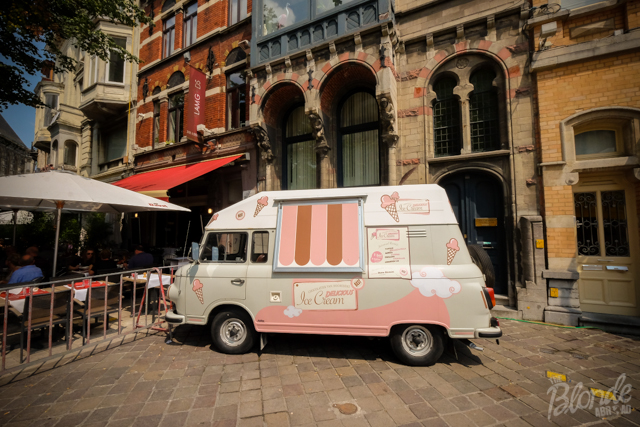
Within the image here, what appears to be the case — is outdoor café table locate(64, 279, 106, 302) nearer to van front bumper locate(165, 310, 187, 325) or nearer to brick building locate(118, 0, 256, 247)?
van front bumper locate(165, 310, 187, 325)

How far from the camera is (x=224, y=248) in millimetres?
4707

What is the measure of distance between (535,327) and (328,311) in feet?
15.3

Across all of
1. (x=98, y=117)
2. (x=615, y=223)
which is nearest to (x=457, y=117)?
(x=615, y=223)

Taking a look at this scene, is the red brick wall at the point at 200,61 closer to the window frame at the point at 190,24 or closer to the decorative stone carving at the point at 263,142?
the window frame at the point at 190,24

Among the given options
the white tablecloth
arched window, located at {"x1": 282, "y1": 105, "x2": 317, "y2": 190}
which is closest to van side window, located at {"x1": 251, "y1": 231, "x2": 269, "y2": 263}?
the white tablecloth

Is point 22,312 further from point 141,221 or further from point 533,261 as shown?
point 141,221

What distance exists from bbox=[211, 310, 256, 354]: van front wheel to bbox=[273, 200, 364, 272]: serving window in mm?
1097

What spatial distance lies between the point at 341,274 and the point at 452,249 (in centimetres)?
170

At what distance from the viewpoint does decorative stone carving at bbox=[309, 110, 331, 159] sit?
8.41 m

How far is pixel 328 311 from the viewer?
4180 millimetres

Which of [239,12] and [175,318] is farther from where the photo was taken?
[239,12]

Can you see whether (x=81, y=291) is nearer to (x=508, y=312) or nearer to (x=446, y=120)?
(x=508, y=312)

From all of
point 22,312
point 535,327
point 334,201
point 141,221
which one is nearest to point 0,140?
point 141,221

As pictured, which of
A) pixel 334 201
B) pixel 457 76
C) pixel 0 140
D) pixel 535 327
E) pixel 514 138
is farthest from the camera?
pixel 0 140
